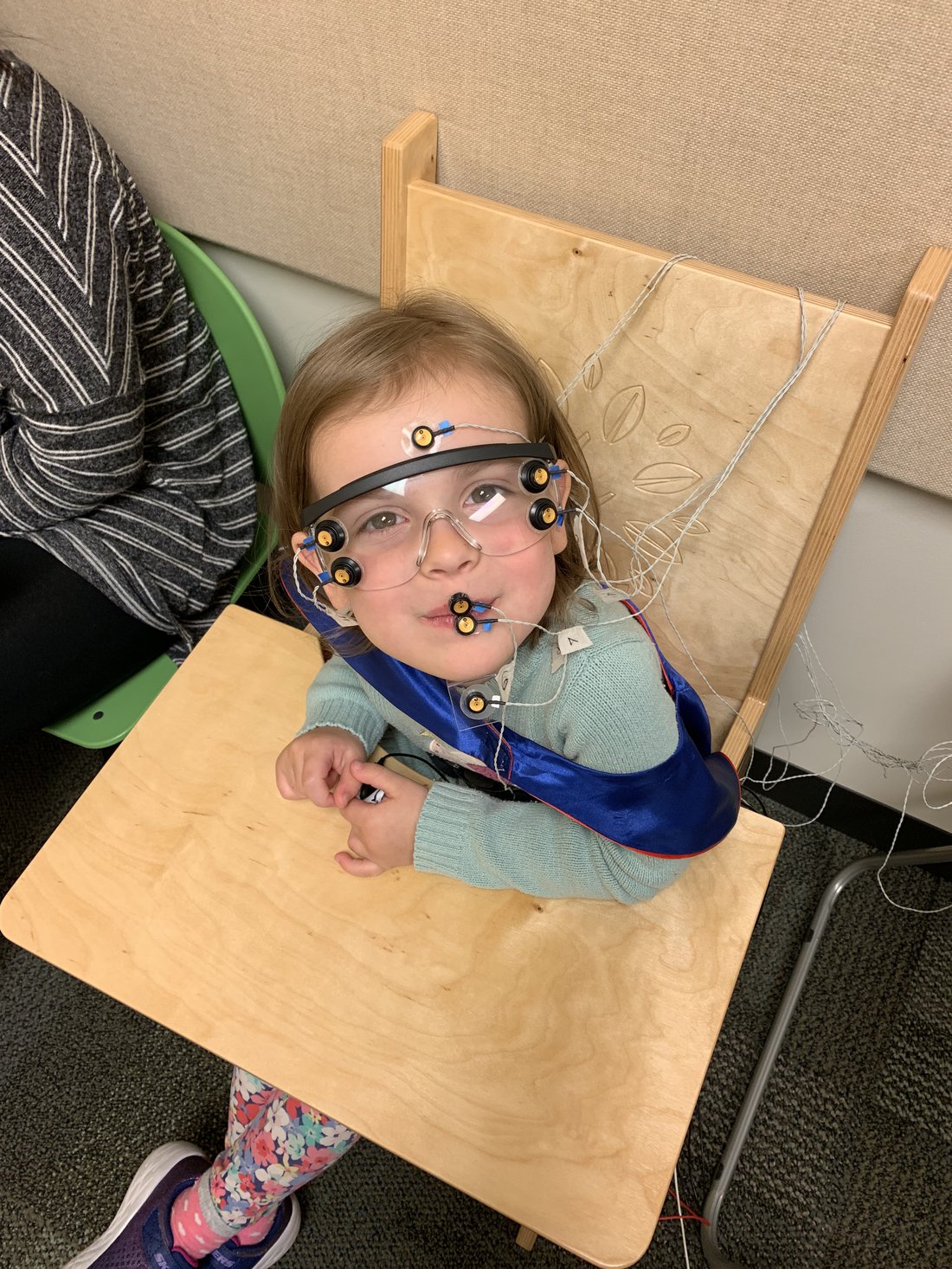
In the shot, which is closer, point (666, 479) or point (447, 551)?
point (447, 551)

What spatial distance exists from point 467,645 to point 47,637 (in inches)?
29.5

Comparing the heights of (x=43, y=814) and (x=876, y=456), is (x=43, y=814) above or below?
below

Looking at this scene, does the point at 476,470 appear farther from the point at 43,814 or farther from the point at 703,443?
the point at 43,814

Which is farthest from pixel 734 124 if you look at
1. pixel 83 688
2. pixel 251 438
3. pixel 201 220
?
pixel 83 688

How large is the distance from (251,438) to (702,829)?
100 centimetres

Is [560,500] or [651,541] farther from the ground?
[560,500]

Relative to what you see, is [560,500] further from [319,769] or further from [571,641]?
[319,769]

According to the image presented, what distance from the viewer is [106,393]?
107cm

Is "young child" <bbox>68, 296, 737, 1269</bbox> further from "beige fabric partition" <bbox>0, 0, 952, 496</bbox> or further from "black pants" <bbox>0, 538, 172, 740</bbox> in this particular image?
"black pants" <bbox>0, 538, 172, 740</bbox>

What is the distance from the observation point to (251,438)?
4.66 feet

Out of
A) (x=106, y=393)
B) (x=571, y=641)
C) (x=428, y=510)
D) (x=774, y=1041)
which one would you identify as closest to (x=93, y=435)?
(x=106, y=393)

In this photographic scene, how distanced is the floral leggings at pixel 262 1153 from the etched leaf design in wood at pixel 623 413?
769 mm

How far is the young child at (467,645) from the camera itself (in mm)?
704

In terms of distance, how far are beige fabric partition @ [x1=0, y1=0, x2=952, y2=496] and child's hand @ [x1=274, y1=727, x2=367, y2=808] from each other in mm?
547
